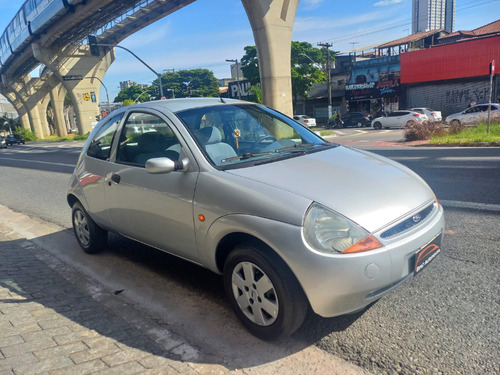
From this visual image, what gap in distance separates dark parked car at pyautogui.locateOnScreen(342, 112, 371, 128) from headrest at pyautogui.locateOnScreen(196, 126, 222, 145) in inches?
1314

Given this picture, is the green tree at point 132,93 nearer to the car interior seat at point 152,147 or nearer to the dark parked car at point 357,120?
the dark parked car at point 357,120

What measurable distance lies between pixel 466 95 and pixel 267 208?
35801mm

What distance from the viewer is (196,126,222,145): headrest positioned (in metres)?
3.23

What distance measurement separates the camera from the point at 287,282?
93.7 inches

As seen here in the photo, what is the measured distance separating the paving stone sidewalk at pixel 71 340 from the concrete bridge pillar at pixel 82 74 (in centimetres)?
4093

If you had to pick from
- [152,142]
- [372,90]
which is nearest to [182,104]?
[152,142]

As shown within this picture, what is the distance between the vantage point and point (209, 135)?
3305 mm

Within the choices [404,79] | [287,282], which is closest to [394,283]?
[287,282]

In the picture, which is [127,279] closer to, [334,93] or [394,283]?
[394,283]

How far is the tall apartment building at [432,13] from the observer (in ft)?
382

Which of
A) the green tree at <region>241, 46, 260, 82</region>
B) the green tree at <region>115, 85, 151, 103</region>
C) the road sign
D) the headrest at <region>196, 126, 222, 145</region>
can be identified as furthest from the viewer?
the green tree at <region>115, 85, 151, 103</region>

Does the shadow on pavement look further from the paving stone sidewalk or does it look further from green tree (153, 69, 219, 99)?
green tree (153, 69, 219, 99)

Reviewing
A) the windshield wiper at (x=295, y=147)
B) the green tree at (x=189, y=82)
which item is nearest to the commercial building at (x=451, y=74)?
the windshield wiper at (x=295, y=147)

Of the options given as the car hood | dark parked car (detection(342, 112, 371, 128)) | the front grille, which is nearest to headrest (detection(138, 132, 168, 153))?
the car hood
